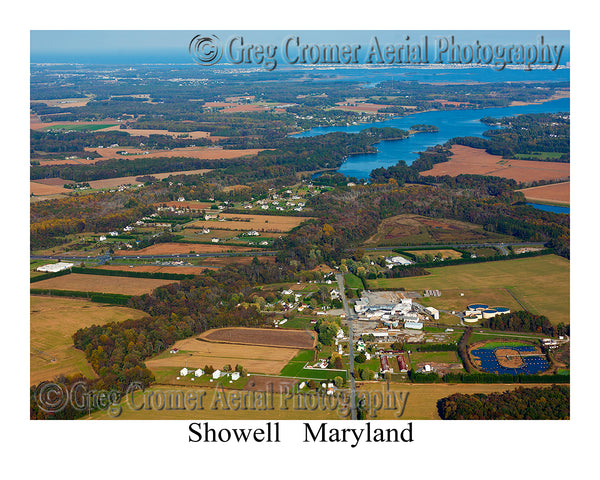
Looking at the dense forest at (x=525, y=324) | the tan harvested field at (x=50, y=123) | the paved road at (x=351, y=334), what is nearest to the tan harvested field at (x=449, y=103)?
the tan harvested field at (x=50, y=123)

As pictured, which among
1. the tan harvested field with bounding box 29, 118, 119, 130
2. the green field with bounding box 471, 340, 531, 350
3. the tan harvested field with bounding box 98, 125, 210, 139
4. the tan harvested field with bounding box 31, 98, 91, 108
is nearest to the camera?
the green field with bounding box 471, 340, 531, 350

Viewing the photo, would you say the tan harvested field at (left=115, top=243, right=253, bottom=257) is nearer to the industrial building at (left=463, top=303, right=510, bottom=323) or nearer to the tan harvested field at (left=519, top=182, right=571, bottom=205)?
the industrial building at (left=463, top=303, right=510, bottom=323)

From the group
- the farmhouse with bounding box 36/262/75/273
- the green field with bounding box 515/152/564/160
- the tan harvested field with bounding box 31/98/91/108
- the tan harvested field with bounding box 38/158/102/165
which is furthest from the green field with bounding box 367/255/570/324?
the tan harvested field with bounding box 31/98/91/108

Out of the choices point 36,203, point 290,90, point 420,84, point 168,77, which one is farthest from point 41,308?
point 168,77

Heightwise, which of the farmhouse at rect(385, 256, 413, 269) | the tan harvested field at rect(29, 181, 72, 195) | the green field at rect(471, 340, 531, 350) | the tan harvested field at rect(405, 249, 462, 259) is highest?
the tan harvested field at rect(29, 181, 72, 195)

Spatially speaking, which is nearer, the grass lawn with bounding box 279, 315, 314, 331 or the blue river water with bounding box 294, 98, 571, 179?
the grass lawn with bounding box 279, 315, 314, 331

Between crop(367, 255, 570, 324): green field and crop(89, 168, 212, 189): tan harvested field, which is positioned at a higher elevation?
crop(89, 168, 212, 189): tan harvested field

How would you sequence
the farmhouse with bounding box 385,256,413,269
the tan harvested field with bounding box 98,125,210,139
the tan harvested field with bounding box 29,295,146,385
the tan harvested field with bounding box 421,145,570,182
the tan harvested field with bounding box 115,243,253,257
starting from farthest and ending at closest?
the tan harvested field with bounding box 98,125,210,139, the tan harvested field with bounding box 421,145,570,182, the tan harvested field with bounding box 115,243,253,257, the farmhouse with bounding box 385,256,413,269, the tan harvested field with bounding box 29,295,146,385
